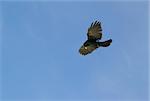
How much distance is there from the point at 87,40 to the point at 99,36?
118cm

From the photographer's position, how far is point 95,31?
48.3 metres

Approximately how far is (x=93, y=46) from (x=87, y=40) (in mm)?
594

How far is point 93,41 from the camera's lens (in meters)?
49.0

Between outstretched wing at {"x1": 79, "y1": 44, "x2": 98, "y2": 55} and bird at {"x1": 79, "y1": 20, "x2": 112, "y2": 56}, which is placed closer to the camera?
bird at {"x1": 79, "y1": 20, "x2": 112, "y2": 56}

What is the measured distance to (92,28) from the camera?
48344 millimetres

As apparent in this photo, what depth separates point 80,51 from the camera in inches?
1954

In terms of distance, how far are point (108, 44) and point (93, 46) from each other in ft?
5.17

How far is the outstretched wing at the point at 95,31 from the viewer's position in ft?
157

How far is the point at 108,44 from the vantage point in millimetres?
48125

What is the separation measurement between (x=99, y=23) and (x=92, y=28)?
2.19 ft

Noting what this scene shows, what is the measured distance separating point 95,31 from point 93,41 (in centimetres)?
97

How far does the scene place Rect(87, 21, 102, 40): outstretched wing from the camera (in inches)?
1890

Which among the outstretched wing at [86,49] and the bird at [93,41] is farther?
the outstretched wing at [86,49]

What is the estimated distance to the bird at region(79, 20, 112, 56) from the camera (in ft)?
158
